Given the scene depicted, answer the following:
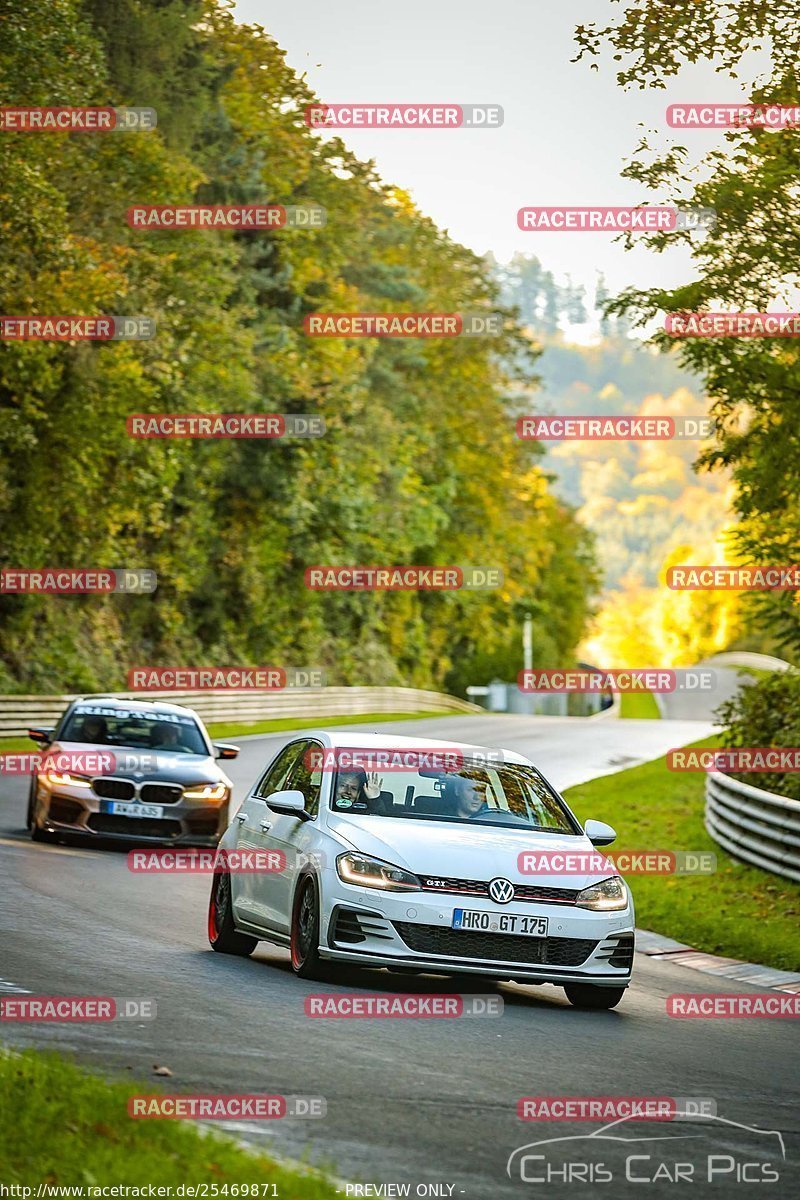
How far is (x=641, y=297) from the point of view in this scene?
20.2 m

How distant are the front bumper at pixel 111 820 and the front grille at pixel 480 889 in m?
8.33

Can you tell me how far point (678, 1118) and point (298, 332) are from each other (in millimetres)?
49523

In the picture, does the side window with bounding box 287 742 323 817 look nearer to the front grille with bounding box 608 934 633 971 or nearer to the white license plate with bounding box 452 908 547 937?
the white license plate with bounding box 452 908 547 937

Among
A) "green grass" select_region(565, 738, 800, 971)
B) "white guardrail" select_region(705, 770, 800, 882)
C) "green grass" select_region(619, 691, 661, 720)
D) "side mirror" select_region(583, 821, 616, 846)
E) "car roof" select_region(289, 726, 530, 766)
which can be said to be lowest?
"green grass" select_region(619, 691, 661, 720)

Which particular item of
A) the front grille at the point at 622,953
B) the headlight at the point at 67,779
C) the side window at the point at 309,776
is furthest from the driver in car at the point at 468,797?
the headlight at the point at 67,779

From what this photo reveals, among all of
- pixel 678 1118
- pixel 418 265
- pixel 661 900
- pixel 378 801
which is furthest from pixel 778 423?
pixel 418 265

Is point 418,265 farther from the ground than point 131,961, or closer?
farther from the ground

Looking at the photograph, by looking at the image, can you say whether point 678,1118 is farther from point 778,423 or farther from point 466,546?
point 466,546

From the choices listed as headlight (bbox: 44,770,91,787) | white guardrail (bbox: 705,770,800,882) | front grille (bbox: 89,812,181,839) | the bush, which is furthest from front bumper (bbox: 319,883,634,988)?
the bush

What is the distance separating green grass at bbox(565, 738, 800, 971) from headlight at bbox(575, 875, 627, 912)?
404cm

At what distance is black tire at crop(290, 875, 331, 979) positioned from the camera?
35.7 ft

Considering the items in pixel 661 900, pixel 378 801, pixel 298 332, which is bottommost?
pixel 661 900

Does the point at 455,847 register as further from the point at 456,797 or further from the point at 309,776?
the point at 309,776

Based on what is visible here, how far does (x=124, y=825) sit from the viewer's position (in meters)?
18.7
